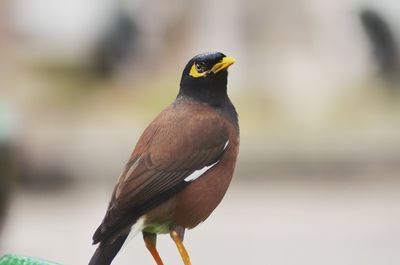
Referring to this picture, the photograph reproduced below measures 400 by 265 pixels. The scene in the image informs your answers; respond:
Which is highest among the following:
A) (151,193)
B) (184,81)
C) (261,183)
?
(184,81)

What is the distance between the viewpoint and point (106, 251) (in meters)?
5.97

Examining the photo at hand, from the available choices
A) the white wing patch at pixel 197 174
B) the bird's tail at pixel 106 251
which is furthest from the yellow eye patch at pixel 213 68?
the bird's tail at pixel 106 251

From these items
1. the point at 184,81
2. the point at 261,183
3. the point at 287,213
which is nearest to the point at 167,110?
the point at 184,81

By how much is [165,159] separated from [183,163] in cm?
8

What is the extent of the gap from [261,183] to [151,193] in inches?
572

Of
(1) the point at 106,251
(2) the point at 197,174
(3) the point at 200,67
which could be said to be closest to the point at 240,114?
(2) the point at 197,174

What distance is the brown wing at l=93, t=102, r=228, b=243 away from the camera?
6.21m

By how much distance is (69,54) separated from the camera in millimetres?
28125

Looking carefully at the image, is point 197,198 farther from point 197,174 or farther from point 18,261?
point 18,261

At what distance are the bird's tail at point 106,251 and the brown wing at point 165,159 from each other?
0.17ft

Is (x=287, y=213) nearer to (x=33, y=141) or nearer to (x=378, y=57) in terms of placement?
(x=33, y=141)

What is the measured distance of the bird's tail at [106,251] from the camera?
588 cm

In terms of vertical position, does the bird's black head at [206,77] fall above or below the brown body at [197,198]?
above

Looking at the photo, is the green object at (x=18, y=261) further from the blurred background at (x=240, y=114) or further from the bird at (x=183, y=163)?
the blurred background at (x=240, y=114)
